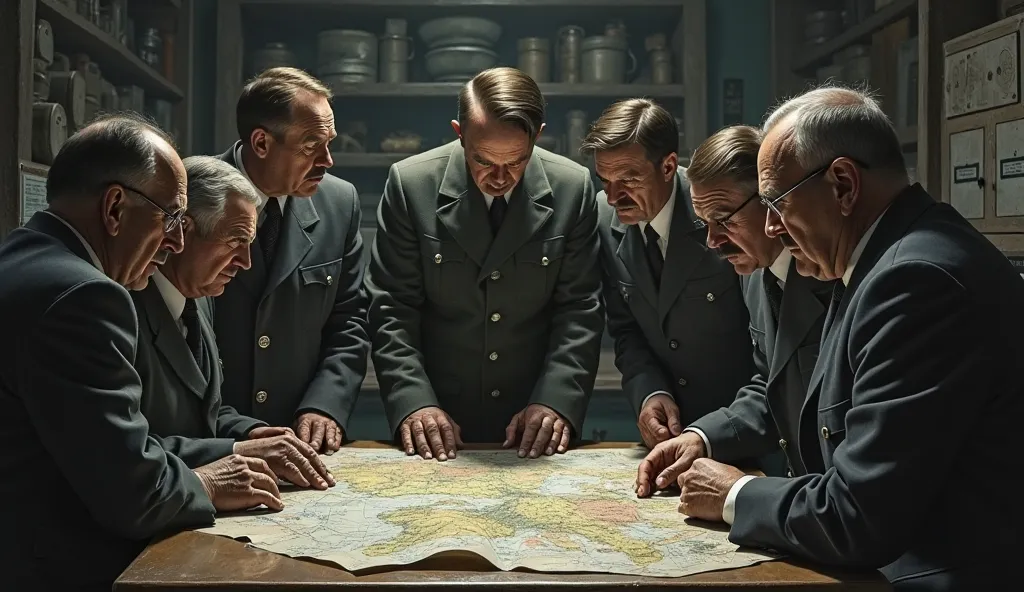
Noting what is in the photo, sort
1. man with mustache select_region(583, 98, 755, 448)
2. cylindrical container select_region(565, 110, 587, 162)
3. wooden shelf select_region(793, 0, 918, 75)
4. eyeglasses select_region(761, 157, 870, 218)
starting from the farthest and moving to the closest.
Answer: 1. cylindrical container select_region(565, 110, 587, 162)
2. wooden shelf select_region(793, 0, 918, 75)
3. man with mustache select_region(583, 98, 755, 448)
4. eyeglasses select_region(761, 157, 870, 218)

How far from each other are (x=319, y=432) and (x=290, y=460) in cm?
40

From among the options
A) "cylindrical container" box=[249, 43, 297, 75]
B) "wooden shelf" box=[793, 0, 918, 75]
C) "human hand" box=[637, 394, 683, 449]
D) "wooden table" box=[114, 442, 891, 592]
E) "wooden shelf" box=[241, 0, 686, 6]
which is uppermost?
"wooden shelf" box=[241, 0, 686, 6]

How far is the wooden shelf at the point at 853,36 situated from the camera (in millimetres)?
3850

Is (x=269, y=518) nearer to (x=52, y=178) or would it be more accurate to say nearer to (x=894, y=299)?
(x=52, y=178)

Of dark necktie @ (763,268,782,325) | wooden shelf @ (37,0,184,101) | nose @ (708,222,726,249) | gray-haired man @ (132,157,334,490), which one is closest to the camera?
gray-haired man @ (132,157,334,490)

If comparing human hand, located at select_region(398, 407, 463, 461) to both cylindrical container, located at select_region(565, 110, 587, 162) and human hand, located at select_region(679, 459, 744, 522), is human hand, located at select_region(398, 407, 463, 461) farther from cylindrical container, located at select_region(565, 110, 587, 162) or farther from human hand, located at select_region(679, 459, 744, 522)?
cylindrical container, located at select_region(565, 110, 587, 162)

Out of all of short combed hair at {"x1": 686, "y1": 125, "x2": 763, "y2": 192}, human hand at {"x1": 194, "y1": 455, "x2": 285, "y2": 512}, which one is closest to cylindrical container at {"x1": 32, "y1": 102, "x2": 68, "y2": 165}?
human hand at {"x1": 194, "y1": 455, "x2": 285, "y2": 512}

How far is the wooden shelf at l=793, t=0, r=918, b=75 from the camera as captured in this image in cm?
385

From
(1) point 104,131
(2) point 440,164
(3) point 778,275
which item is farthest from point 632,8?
(1) point 104,131

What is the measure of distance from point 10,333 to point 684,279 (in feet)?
5.42

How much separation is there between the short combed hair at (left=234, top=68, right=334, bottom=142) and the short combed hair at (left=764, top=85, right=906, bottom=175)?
146cm

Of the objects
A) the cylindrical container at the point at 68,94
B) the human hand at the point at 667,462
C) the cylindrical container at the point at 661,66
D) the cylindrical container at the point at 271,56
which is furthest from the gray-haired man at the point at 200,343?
the cylindrical container at the point at 661,66

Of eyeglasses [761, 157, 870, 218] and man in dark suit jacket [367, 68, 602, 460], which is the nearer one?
eyeglasses [761, 157, 870, 218]

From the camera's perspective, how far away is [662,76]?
5035 millimetres
